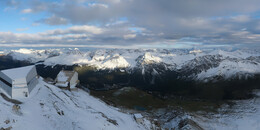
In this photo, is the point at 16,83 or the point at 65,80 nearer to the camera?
the point at 16,83

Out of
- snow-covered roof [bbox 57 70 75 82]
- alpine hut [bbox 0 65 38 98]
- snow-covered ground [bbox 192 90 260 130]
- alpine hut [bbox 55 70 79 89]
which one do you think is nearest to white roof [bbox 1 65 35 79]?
alpine hut [bbox 0 65 38 98]

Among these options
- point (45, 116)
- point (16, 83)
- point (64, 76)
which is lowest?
point (45, 116)

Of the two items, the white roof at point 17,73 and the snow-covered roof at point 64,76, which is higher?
the white roof at point 17,73

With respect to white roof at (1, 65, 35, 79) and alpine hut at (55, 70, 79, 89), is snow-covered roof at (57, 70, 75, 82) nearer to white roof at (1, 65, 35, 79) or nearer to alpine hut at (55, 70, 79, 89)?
alpine hut at (55, 70, 79, 89)

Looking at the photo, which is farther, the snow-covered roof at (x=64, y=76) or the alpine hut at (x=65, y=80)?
the snow-covered roof at (x=64, y=76)

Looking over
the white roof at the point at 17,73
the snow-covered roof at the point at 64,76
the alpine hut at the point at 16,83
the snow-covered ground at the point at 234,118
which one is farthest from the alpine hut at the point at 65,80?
the snow-covered ground at the point at 234,118

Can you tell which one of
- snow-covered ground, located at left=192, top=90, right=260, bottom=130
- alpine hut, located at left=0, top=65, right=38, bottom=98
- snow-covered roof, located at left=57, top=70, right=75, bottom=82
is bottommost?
snow-covered ground, located at left=192, top=90, right=260, bottom=130

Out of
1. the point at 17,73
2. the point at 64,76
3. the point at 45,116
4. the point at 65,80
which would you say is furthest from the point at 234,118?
the point at 17,73

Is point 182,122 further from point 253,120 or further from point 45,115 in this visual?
point 45,115

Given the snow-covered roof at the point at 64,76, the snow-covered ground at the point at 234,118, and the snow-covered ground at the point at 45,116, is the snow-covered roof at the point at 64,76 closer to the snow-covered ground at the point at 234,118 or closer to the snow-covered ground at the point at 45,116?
the snow-covered ground at the point at 45,116

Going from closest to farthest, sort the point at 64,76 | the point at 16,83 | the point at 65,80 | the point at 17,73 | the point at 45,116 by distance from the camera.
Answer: the point at 45,116 → the point at 16,83 → the point at 17,73 → the point at 65,80 → the point at 64,76

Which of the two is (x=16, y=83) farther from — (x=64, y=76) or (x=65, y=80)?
(x=64, y=76)

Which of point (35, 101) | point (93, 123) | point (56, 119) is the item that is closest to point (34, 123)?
point (56, 119)

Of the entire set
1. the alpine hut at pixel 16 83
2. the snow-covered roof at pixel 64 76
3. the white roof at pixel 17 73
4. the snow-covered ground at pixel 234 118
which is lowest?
the snow-covered ground at pixel 234 118
